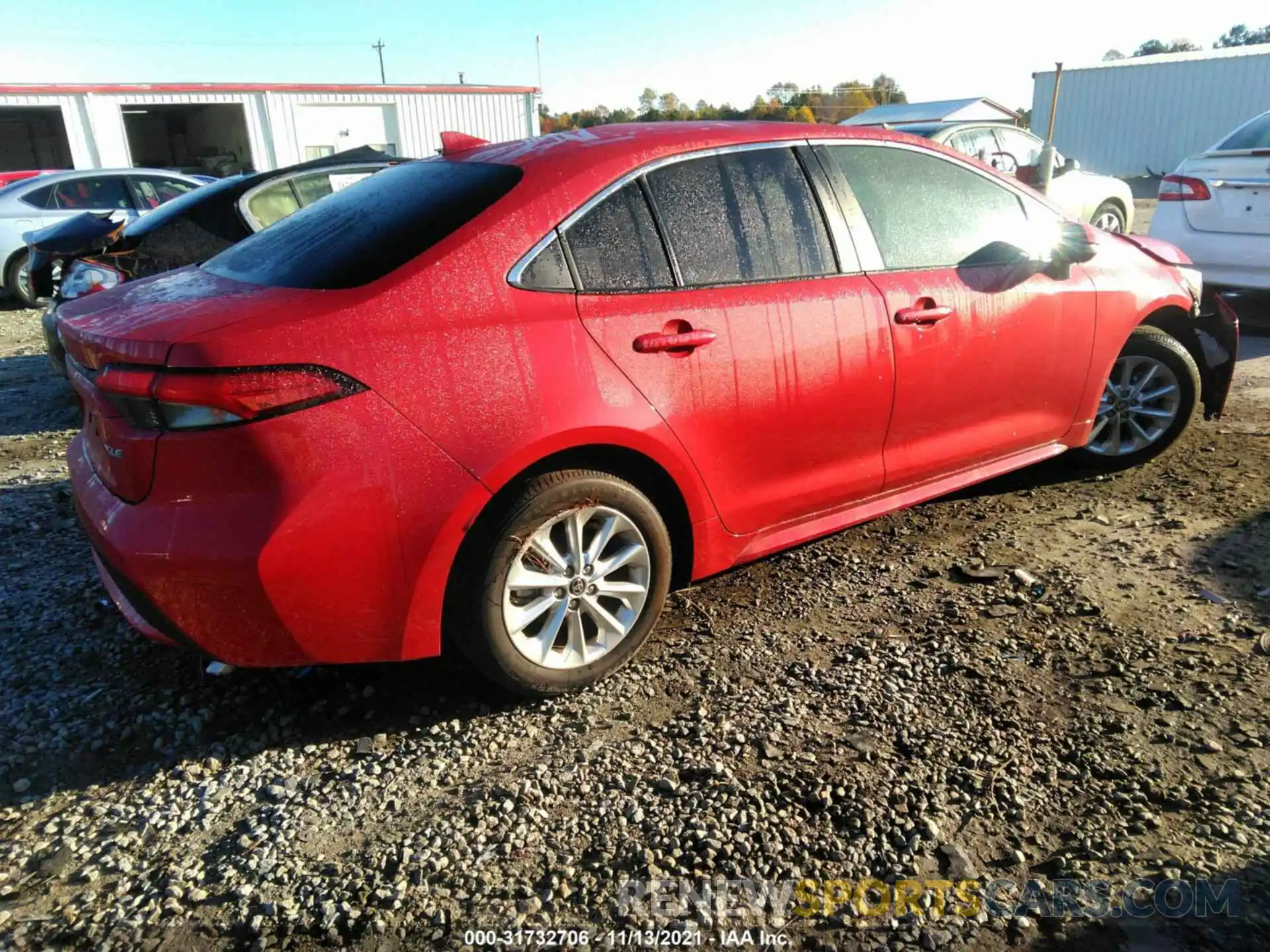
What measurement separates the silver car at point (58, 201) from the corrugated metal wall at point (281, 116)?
54.0 feet

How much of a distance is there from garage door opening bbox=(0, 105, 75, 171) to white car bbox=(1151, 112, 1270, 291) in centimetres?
3317

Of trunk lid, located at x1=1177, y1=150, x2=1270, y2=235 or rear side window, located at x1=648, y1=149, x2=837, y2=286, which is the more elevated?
rear side window, located at x1=648, y1=149, x2=837, y2=286

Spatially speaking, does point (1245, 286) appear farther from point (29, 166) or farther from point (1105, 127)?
point (29, 166)

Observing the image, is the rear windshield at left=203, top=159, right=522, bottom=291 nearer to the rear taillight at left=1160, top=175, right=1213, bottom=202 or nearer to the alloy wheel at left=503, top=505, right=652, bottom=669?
the alloy wheel at left=503, top=505, right=652, bottom=669

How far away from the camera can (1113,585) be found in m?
3.48

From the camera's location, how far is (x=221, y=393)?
7.43 feet

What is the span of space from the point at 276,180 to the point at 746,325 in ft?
14.4

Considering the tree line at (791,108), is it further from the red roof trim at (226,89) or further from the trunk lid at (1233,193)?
the trunk lid at (1233,193)

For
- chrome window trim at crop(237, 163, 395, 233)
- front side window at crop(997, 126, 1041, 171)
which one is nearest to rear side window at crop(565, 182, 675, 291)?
chrome window trim at crop(237, 163, 395, 233)

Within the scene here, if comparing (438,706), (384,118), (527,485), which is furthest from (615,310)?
(384,118)

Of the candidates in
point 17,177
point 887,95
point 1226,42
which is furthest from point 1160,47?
point 17,177

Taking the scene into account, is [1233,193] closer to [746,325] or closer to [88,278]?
[746,325]

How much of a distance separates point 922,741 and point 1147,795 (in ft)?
1.84

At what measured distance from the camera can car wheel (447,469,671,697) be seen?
2.64m
